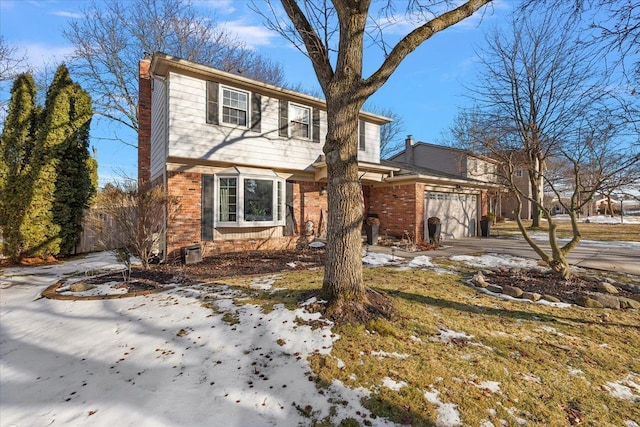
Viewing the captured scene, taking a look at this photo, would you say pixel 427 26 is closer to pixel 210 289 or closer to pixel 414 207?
pixel 210 289

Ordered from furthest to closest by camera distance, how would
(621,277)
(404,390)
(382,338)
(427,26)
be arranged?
(621,277), (427,26), (382,338), (404,390)

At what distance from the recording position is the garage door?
12.5 metres

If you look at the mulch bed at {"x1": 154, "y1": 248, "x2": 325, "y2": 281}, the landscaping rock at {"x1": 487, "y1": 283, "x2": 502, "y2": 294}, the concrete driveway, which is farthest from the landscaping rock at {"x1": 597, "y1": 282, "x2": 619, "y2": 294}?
the mulch bed at {"x1": 154, "y1": 248, "x2": 325, "y2": 281}

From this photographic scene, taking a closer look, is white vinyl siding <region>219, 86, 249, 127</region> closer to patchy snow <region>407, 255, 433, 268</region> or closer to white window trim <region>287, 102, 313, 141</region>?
white window trim <region>287, 102, 313, 141</region>

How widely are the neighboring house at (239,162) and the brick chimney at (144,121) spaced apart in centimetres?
4

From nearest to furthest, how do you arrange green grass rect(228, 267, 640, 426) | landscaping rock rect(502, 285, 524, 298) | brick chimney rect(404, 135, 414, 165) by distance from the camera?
green grass rect(228, 267, 640, 426) → landscaping rock rect(502, 285, 524, 298) → brick chimney rect(404, 135, 414, 165)

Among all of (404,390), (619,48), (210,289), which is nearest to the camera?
(404,390)

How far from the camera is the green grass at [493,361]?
2320 millimetres

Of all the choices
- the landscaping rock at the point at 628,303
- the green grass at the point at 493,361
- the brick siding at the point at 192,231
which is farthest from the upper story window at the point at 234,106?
the landscaping rock at the point at 628,303

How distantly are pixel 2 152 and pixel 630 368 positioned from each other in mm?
15095

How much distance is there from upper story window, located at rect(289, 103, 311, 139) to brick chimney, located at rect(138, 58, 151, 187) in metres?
5.57

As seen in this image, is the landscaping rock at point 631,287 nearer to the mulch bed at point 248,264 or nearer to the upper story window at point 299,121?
the mulch bed at point 248,264

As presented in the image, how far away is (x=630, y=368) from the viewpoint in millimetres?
2949

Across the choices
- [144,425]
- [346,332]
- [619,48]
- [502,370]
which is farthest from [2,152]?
[619,48]
